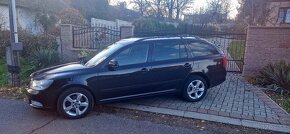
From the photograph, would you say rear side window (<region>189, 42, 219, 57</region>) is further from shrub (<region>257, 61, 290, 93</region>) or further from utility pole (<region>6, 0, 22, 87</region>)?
utility pole (<region>6, 0, 22, 87</region>)

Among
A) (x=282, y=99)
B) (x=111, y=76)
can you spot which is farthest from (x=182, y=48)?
(x=282, y=99)

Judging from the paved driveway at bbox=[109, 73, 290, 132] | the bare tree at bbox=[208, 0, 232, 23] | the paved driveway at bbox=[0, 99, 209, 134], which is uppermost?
the bare tree at bbox=[208, 0, 232, 23]

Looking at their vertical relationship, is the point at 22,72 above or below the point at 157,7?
below

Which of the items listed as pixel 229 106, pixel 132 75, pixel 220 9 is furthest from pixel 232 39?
pixel 220 9

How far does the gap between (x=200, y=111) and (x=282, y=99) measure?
95.5 inches

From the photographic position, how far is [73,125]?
4.29 m

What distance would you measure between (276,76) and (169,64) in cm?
341

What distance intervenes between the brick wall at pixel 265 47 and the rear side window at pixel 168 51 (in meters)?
3.49

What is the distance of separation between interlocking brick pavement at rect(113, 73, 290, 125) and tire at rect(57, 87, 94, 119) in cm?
115

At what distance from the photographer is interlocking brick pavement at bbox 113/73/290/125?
188 inches

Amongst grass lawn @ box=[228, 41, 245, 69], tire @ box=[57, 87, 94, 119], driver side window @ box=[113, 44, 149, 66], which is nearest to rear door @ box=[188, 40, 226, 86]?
driver side window @ box=[113, 44, 149, 66]

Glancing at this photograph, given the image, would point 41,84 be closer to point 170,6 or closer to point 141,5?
point 141,5

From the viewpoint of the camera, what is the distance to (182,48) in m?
5.50

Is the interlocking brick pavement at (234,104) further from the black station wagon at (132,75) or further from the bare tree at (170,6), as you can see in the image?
the bare tree at (170,6)
